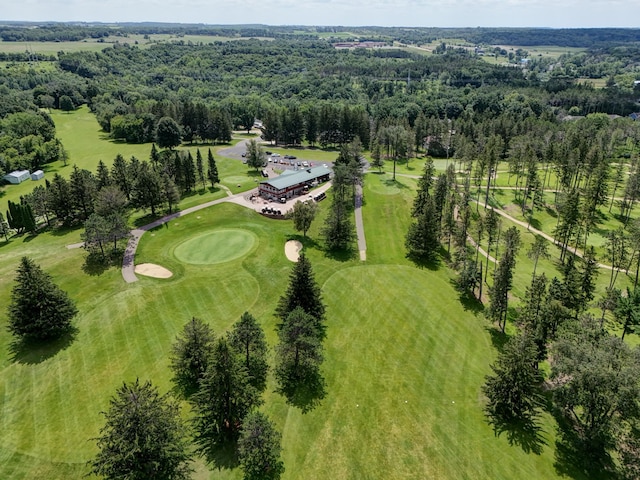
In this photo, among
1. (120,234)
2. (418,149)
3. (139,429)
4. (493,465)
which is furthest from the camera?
(418,149)

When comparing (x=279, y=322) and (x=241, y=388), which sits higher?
(x=241, y=388)

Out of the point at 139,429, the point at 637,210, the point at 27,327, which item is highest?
the point at 139,429

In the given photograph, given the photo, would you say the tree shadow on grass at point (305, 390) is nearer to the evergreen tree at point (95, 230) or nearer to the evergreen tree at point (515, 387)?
the evergreen tree at point (515, 387)

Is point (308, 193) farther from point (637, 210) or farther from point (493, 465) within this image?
point (637, 210)

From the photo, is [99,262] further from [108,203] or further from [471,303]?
[471,303]

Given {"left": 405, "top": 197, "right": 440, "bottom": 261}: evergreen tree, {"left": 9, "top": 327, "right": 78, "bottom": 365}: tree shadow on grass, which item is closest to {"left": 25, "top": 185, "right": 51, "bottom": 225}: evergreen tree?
{"left": 9, "top": 327, "right": 78, "bottom": 365}: tree shadow on grass

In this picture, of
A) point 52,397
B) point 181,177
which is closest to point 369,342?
point 52,397

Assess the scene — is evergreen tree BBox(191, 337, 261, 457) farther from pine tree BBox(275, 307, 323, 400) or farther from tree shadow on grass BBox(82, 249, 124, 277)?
tree shadow on grass BBox(82, 249, 124, 277)
